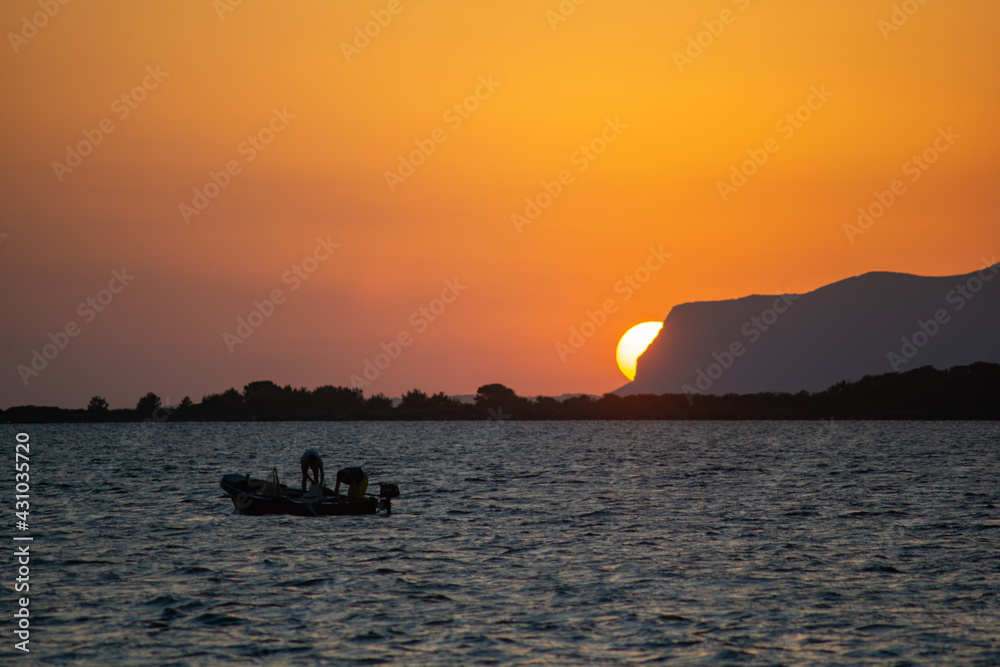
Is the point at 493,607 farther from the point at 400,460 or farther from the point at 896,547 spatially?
the point at 400,460

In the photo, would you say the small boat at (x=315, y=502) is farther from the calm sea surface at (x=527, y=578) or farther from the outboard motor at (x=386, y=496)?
the calm sea surface at (x=527, y=578)

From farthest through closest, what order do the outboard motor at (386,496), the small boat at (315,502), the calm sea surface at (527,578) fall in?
the outboard motor at (386,496) → the small boat at (315,502) → the calm sea surface at (527,578)

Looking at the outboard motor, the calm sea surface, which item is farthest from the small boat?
the calm sea surface

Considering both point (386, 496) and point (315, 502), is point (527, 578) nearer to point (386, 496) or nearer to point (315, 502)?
point (386, 496)

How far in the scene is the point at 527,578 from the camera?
27.3 m

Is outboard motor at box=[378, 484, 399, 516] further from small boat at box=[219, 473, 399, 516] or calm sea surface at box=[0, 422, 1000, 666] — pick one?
calm sea surface at box=[0, 422, 1000, 666]

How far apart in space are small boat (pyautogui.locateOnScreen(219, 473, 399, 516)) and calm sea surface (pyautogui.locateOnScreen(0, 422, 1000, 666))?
77 centimetres

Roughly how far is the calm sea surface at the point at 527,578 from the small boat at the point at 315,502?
0.77 meters

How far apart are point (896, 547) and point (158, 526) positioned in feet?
95.2

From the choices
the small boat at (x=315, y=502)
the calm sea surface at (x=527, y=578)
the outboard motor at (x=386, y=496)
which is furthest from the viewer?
the outboard motor at (x=386, y=496)

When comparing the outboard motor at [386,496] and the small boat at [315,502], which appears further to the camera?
the outboard motor at [386,496]

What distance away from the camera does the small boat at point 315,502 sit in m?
41.6

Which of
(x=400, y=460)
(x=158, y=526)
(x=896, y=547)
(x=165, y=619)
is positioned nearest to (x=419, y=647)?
A: (x=165, y=619)

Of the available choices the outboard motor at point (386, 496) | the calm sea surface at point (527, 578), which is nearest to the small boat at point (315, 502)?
the outboard motor at point (386, 496)
